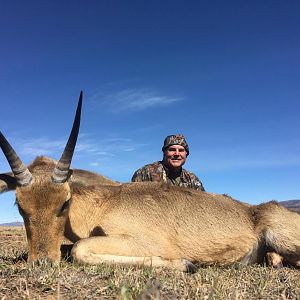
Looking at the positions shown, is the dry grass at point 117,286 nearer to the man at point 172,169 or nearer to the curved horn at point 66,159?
the curved horn at point 66,159

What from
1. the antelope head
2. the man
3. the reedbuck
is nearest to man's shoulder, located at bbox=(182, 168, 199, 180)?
the man

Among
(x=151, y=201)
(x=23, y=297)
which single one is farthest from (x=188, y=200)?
(x=23, y=297)

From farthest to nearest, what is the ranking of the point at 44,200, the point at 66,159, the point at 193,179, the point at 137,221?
1. the point at 193,179
2. the point at 137,221
3. the point at 66,159
4. the point at 44,200

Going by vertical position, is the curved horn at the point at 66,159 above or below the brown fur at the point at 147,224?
above

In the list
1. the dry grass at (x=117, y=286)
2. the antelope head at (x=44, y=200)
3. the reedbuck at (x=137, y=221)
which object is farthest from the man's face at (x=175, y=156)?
the dry grass at (x=117, y=286)

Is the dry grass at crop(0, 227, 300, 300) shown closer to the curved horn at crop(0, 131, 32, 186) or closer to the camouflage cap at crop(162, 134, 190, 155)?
the curved horn at crop(0, 131, 32, 186)

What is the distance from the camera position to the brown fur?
21.7 ft

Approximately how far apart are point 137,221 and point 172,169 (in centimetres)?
547

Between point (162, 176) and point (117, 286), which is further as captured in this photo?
point (162, 176)

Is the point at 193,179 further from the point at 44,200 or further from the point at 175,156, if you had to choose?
the point at 44,200

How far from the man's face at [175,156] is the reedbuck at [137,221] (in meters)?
3.96

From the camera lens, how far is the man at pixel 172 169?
41.3 ft

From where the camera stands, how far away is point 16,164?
706 centimetres

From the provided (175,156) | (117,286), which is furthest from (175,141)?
(117,286)
